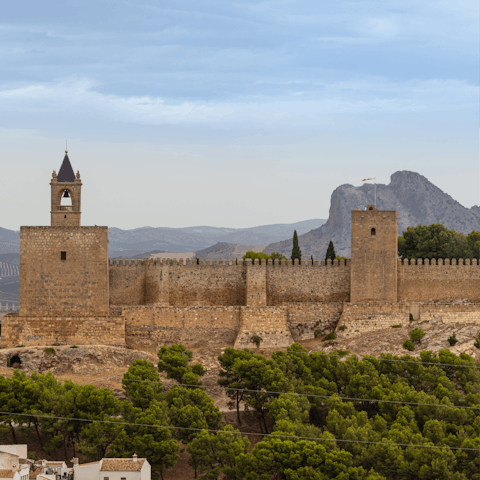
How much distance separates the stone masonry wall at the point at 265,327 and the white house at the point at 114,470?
13339 millimetres

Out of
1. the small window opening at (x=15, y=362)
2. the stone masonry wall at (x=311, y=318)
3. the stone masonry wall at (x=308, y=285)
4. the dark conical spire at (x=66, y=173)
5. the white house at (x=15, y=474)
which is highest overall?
the dark conical spire at (x=66, y=173)

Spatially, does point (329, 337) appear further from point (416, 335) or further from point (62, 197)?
point (62, 197)

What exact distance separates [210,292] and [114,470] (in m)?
18.1

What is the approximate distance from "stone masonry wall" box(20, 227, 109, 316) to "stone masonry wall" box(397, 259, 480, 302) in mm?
17928

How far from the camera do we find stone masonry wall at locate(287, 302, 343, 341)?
170 ft

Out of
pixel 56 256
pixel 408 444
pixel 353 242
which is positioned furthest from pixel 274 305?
pixel 408 444

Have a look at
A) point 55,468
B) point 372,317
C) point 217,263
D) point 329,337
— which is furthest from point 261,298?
point 55,468

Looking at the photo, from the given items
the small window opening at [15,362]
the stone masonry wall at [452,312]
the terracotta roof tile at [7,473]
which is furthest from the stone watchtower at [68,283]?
the stone masonry wall at [452,312]

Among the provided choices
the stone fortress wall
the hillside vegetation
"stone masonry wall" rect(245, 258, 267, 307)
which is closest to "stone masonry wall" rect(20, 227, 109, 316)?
the stone fortress wall

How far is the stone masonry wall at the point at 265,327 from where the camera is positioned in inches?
1978

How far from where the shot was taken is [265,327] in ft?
166

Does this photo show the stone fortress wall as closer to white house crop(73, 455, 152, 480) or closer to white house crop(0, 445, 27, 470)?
white house crop(0, 445, 27, 470)

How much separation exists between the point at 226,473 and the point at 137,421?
5.01m

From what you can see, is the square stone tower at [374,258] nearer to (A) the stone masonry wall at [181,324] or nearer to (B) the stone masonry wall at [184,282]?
(B) the stone masonry wall at [184,282]
